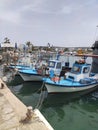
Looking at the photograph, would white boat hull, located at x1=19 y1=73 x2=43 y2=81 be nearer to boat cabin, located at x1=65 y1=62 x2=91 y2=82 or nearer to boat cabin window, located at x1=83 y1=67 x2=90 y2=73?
boat cabin, located at x1=65 y1=62 x2=91 y2=82

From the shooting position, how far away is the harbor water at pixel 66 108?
8.38m

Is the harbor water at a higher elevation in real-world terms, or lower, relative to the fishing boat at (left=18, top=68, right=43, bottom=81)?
lower

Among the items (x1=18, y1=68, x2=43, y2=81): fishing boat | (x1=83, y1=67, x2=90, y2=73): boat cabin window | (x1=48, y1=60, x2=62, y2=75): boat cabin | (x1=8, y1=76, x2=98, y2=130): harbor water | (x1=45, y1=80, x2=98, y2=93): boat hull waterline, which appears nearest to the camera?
(x1=8, y1=76, x2=98, y2=130): harbor water

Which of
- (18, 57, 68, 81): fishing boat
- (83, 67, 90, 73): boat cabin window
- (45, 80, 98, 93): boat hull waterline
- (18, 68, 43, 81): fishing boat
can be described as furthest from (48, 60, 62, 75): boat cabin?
(45, 80, 98, 93): boat hull waterline

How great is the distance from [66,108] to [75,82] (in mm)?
2671

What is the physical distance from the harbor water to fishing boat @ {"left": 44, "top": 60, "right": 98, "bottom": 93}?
60 centimetres

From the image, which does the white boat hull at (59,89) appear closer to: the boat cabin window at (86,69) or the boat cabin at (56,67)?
the boat cabin window at (86,69)

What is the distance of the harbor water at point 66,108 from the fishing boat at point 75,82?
1.98ft

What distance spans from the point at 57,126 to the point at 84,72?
625 centimetres

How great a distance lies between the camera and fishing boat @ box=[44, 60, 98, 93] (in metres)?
11.4

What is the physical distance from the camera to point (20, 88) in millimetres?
15445

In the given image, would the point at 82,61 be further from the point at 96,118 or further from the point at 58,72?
the point at 96,118

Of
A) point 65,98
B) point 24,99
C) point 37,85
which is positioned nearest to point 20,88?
point 37,85

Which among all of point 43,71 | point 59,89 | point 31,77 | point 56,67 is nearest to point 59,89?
point 59,89
